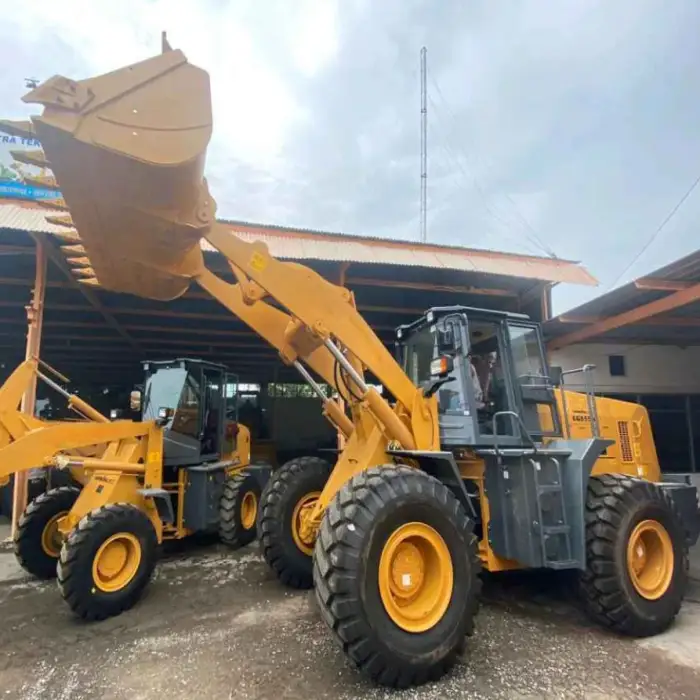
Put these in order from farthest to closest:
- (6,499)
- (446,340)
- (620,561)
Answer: (6,499) → (446,340) → (620,561)

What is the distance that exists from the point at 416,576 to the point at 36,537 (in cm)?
466

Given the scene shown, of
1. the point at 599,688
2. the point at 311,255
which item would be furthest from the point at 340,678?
the point at 311,255

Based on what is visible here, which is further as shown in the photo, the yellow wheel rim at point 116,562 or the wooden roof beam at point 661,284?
the wooden roof beam at point 661,284

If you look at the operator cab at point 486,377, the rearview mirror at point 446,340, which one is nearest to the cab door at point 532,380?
the operator cab at point 486,377

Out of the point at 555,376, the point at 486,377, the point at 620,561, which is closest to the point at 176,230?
the point at 486,377

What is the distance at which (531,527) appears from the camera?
13.1ft

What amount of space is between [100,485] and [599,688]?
16.1ft

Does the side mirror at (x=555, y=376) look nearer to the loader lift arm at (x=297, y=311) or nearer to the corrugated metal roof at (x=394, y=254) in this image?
the loader lift arm at (x=297, y=311)

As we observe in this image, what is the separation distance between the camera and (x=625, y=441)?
562cm

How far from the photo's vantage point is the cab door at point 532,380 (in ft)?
15.4

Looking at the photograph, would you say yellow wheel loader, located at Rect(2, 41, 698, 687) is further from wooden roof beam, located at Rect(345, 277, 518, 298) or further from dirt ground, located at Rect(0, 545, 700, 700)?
wooden roof beam, located at Rect(345, 277, 518, 298)

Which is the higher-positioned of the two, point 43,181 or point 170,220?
point 43,181

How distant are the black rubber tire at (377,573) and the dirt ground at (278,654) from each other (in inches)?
8.0

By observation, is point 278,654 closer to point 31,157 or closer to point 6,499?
point 31,157
